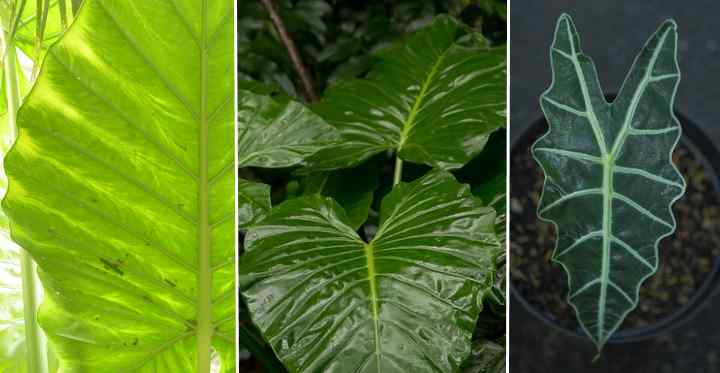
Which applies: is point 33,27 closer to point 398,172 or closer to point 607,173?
point 398,172

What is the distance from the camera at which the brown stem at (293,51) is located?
35.3 inches

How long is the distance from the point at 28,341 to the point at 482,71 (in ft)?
2.19

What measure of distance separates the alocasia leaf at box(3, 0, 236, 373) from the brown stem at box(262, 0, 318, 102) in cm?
10

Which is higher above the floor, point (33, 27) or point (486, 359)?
point (33, 27)

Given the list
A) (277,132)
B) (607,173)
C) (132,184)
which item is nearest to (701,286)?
(607,173)

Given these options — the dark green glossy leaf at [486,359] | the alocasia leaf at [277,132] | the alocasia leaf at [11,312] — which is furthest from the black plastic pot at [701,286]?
the alocasia leaf at [11,312]

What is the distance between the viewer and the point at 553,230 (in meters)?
0.77

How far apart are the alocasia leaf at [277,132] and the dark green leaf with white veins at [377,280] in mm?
65

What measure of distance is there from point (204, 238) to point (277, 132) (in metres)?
0.16

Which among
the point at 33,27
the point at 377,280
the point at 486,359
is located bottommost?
the point at 486,359

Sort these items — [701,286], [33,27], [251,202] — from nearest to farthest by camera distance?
1. [701,286]
2. [251,202]
3. [33,27]

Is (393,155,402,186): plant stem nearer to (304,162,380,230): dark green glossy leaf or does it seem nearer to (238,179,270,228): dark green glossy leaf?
(304,162,380,230): dark green glossy leaf

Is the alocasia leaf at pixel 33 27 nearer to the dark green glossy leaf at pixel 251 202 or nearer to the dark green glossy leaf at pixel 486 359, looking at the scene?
the dark green glossy leaf at pixel 251 202

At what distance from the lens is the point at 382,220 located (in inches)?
31.8
